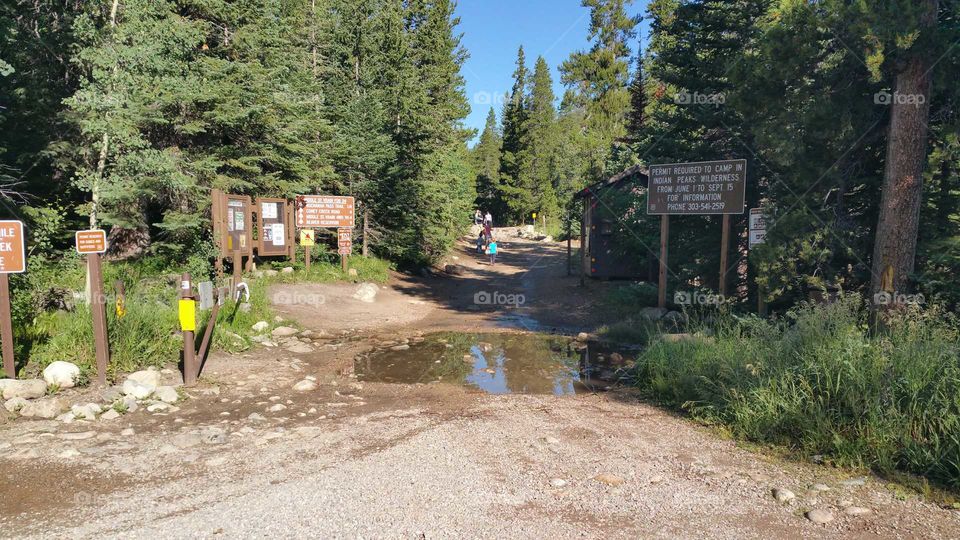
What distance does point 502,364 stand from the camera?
10172 mm

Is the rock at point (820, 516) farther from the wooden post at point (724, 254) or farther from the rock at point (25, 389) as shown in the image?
the wooden post at point (724, 254)

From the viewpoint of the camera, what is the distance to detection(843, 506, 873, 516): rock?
4.11m

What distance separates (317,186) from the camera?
832 inches

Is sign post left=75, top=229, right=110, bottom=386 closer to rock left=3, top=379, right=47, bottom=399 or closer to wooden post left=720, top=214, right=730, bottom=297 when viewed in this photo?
rock left=3, top=379, right=47, bottom=399

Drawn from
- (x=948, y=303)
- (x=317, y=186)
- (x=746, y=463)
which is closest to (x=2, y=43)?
(x=317, y=186)

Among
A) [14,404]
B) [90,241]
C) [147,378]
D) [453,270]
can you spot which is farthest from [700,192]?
[453,270]

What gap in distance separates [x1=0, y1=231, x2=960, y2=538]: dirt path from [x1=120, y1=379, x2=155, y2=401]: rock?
0.45 metres

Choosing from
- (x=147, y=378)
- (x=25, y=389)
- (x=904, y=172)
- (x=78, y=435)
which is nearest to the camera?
(x=78, y=435)

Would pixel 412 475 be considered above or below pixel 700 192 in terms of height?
below

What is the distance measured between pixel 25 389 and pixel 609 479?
6.71m

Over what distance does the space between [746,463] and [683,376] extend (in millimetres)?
2228

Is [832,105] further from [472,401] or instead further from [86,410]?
[86,410]

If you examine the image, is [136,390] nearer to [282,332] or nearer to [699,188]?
[282,332]

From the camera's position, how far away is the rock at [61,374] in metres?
6.98
